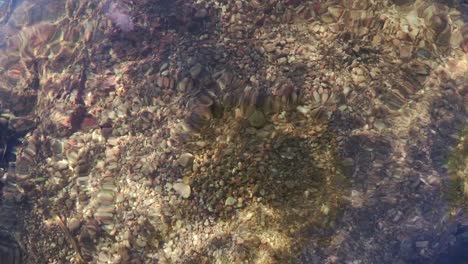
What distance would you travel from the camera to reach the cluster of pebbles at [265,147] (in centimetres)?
337

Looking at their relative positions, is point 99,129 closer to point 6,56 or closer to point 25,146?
point 25,146

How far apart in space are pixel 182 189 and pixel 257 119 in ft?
3.32

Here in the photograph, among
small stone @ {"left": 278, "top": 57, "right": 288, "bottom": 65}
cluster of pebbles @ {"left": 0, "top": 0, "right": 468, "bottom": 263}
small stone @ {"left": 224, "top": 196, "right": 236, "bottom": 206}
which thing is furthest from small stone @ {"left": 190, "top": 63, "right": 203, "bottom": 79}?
small stone @ {"left": 224, "top": 196, "right": 236, "bottom": 206}

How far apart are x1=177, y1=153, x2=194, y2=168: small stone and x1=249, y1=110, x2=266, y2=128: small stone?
70 cm

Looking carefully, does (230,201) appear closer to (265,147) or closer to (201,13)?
(265,147)

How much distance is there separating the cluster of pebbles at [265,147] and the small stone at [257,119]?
10 mm

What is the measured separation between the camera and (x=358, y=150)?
3.47 m

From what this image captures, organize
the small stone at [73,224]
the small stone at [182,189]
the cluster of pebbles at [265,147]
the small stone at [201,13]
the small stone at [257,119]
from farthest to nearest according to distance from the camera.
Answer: the small stone at [201,13], the small stone at [73,224], the small stone at [257,119], the small stone at [182,189], the cluster of pebbles at [265,147]

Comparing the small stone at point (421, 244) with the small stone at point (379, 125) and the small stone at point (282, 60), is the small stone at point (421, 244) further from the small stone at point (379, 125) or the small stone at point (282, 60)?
the small stone at point (282, 60)

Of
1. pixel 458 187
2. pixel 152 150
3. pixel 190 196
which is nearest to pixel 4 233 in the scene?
pixel 152 150

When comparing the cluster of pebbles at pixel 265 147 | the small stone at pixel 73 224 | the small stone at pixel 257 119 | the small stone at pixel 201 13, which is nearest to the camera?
the cluster of pebbles at pixel 265 147

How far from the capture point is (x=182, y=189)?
138 inches

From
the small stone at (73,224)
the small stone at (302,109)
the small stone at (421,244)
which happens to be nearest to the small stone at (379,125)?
the small stone at (302,109)

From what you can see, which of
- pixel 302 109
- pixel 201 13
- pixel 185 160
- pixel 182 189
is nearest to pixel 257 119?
pixel 302 109
